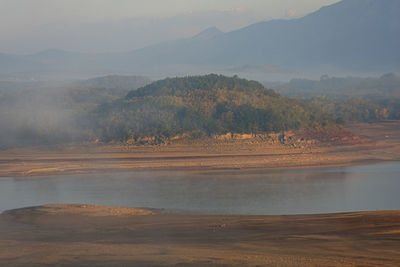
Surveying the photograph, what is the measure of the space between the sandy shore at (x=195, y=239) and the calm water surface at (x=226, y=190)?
2808mm

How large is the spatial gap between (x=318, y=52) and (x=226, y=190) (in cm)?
17106

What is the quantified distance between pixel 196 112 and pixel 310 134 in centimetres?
813

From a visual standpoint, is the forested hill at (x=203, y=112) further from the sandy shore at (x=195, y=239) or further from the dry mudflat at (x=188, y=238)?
the sandy shore at (x=195, y=239)

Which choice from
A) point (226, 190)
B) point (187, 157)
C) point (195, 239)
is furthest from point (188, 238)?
point (187, 157)

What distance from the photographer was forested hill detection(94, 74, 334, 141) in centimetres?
3659

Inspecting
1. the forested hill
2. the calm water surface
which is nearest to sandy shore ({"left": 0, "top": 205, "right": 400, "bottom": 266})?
the calm water surface

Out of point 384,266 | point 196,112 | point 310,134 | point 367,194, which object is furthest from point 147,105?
point 384,266

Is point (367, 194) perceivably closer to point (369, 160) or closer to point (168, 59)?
point (369, 160)

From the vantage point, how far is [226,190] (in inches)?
916

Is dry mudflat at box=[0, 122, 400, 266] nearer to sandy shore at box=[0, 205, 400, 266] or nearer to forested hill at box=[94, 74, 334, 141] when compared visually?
sandy shore at box=[0, 205, 400, 266]

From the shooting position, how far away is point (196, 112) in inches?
1513

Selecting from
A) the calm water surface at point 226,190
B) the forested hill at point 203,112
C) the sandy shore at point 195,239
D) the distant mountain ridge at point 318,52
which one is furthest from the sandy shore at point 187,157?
the distant mountain ridge at point 318,52

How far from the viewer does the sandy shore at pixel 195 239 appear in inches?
447

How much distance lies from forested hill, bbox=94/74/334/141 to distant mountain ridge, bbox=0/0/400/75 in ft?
386
